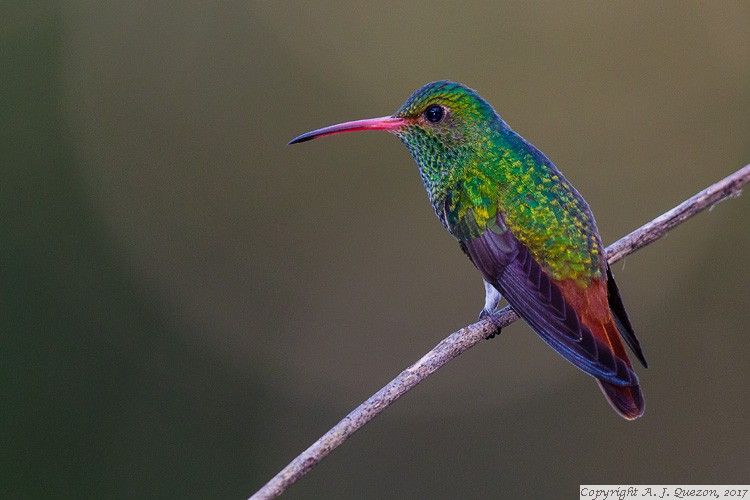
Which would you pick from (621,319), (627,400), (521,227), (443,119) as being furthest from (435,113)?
(627,400)

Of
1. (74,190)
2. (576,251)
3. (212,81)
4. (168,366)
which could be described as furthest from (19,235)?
(576,251)

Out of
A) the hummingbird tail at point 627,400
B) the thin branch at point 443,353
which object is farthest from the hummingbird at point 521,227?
the thin branch at point 443,353

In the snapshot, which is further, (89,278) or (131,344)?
(89,278)

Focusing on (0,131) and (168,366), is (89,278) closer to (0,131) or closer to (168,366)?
(168,366)

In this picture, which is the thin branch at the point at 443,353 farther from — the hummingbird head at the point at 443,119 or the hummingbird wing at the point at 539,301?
the hummingbird head at the point at 443,119

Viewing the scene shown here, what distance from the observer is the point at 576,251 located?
8.83 ft

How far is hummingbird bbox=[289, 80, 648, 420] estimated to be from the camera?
2.44m

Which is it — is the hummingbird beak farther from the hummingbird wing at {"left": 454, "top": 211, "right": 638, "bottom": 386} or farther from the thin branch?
the thin branch

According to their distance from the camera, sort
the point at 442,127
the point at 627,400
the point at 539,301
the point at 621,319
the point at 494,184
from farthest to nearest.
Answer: the point at 442,127
the point at 494,184
the point at 621,319
the point at 539,301
the point at 627,400

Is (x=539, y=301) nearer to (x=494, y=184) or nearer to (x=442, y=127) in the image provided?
(x=494, y=184)

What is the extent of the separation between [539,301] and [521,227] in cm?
31

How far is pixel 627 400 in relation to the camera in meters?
2.30

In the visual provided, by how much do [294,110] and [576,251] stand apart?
164 inches

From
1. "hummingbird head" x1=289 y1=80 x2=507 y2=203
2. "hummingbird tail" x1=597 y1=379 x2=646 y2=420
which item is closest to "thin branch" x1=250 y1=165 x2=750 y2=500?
"hummingbird tail" x1=597 y1=379 x2=646 y2=420
